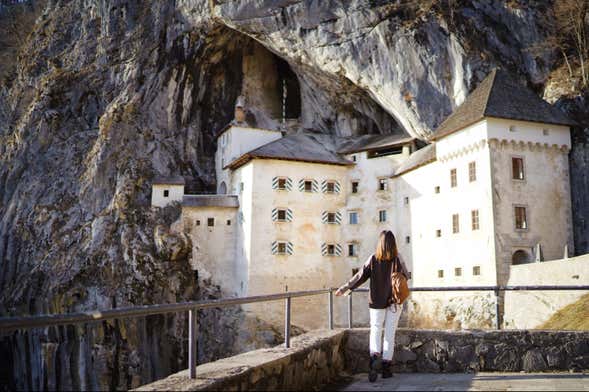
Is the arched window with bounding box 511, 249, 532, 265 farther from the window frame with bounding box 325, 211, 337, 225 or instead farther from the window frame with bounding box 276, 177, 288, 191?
the window frame with bounding box 276, 177, 288, 191

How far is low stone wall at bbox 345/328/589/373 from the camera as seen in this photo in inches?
309

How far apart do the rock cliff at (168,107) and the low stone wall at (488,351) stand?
22.3m

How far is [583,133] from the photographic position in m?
28.9

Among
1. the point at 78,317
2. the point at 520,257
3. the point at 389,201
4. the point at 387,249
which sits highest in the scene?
the point at 389,201

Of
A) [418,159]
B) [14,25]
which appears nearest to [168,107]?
[418,159]

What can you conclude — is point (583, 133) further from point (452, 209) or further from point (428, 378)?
point (428, 378)

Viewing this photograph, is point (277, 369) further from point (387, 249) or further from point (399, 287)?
point (387, 249)

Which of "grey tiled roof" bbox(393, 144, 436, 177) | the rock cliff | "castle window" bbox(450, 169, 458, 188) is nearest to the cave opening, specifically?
the rock cliff

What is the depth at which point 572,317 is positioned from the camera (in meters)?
18.3

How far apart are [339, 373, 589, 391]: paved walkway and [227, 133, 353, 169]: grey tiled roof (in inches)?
1197

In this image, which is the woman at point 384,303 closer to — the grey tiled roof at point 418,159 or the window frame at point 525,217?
the window frame at point 525,217

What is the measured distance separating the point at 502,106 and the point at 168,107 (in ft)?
79.7

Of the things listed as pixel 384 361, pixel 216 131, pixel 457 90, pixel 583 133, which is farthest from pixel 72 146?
pixel 384 361

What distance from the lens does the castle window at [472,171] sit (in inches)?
1136
